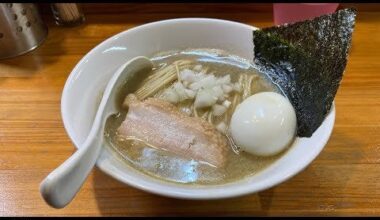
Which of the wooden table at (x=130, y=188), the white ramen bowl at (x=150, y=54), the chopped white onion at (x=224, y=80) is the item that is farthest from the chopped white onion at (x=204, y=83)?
the wooden table at (x=130, y=188)

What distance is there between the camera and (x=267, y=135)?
0.91m

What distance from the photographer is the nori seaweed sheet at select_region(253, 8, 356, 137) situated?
3.11 ft

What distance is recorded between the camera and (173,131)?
0.98 meters

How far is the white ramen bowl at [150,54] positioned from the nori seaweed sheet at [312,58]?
0.13 feet

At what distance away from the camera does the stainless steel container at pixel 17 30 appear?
1.40 metres

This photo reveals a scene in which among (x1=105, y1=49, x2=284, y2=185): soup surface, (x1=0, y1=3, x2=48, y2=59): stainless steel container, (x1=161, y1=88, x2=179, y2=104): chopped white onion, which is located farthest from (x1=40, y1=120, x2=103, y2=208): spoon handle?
(x1=0, y1=3, x2=48, y2=59): stainless steel container

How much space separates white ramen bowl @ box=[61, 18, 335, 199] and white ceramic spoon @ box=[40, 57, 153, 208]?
0.03 metres

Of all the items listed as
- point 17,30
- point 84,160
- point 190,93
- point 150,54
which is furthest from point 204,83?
point 17,30

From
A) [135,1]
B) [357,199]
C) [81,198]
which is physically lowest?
[357,199]

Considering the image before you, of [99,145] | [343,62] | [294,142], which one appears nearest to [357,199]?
[294,142]

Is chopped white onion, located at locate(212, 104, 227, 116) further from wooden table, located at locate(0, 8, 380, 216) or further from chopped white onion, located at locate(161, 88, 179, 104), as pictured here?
wooden table, located at locate(0, 8, 380, 216)

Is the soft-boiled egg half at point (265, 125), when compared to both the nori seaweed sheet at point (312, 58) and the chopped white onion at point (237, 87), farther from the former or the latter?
the chopped white onion at point (237, 87)

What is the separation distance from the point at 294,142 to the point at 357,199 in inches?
7.8

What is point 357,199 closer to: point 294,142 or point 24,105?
point 294,142
